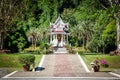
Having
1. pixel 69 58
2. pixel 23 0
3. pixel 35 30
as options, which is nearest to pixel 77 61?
pixel 69 58

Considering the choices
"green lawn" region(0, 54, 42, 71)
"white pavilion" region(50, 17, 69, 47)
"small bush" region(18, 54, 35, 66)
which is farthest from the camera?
"white pavilion" region(50, 17, 69, 47)

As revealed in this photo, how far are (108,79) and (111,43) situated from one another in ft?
96.2

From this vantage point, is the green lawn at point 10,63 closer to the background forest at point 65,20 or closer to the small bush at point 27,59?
the small bush at point 27,59

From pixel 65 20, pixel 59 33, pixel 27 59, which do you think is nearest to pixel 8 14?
pixel 59 33

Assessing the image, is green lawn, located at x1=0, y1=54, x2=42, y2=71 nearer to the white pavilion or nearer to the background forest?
the background forest

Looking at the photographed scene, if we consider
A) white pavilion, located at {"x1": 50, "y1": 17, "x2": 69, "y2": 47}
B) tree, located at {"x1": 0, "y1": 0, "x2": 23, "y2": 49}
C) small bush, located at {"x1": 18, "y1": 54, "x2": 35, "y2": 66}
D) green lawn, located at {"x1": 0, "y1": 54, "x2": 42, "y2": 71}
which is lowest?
green lawn, located at {"x1": 0, "y1": 54, "x2": 42, "y2": 71}

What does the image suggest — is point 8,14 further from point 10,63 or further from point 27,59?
point 27,59

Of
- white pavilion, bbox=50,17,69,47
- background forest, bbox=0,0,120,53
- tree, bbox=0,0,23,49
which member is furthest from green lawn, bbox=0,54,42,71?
white pavilion, bbox=50,17,69,47

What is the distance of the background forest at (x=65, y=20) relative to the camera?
46.5 m

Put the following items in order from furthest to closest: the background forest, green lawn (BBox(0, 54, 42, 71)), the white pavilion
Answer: the white pavilion → the background forest → green lawn (BBox(0, 54, 42, 71))

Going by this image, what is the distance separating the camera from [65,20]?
68938 mm

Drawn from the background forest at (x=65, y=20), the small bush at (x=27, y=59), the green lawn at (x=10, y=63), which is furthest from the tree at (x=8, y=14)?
the small bush at (x=27, y=59)

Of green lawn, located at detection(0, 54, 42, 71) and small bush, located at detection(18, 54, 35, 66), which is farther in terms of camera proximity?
green lawn, located at detection(0, 54, 42, 71)

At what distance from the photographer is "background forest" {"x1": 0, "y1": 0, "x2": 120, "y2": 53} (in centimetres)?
4650
